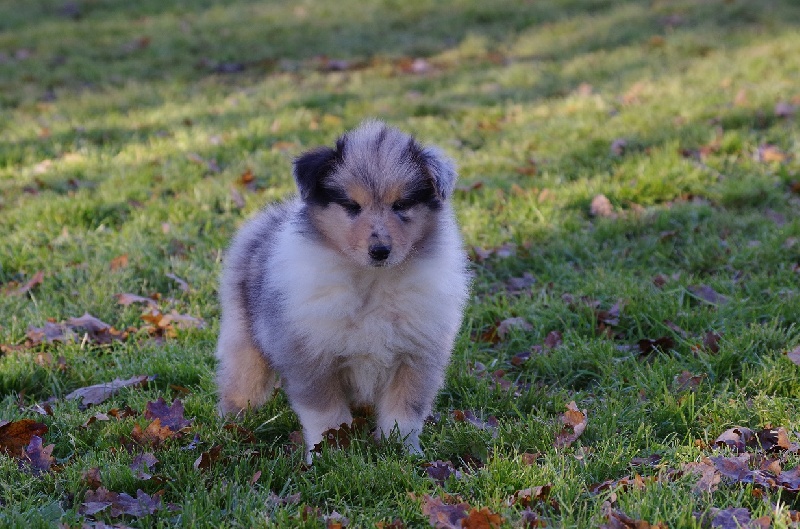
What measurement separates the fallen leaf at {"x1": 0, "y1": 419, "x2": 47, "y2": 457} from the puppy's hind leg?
0.80 metres

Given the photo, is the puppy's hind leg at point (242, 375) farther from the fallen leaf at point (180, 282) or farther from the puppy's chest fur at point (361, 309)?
the fallen leaf at point (180, 282)

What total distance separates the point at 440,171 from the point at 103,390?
202 centimetres

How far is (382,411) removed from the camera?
3.88m

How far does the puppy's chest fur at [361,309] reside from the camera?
12.0ft

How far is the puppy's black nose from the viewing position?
3.47 m

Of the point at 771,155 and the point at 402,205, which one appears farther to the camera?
the point at 771,155

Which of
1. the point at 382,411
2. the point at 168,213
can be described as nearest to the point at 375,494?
the point at 382,411

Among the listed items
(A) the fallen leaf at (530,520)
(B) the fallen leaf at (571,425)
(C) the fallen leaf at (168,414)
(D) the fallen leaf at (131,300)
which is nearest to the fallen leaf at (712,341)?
(B) the fallen leaf at (571,425)

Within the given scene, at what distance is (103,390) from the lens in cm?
434

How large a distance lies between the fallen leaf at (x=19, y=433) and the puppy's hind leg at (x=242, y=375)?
0.80 metres

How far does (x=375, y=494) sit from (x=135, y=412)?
1.37 m

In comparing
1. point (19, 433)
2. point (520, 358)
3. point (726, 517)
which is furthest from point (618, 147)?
point (19, 433)

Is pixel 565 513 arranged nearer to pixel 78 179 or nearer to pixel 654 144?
pixel 654 144

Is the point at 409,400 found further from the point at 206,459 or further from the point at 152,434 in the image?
the point at 152,434
